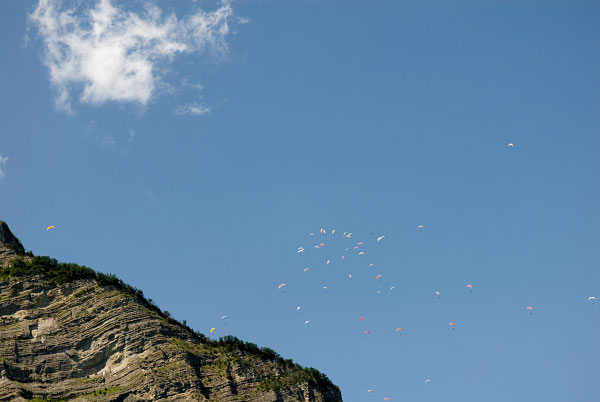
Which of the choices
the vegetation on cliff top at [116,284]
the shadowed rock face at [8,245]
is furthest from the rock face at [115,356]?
the shadowed rock face at [8,245]

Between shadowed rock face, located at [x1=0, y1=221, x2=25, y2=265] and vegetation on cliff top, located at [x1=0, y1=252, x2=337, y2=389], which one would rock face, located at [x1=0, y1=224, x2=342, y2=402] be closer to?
vegetation on cliff top, located at [x1=0, y1=252, x2=337, y2=389]

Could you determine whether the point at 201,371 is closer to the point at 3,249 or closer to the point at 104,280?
the point at 104,280

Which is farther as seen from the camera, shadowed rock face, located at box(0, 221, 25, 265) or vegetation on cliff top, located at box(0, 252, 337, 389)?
shadowed rock face, located at box(0, 221, 25, 265)

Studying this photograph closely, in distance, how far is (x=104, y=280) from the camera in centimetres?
12469

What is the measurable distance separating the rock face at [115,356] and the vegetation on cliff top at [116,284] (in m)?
0.27

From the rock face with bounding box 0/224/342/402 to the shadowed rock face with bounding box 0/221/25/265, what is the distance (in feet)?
30.6

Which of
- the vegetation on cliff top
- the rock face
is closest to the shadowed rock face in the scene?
the vegetation on cliff top

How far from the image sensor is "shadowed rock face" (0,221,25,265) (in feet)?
438

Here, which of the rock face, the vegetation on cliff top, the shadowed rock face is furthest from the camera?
the shadowed rock face

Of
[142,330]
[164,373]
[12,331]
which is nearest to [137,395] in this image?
[164,373]

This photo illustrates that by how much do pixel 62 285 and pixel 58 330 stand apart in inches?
368

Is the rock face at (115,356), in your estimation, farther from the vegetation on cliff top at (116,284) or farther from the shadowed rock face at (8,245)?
the shadowed rock face at (8,245)

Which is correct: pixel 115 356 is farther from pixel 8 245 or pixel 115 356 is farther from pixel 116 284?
pixel 8 245

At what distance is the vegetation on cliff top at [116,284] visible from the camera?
378 ft
